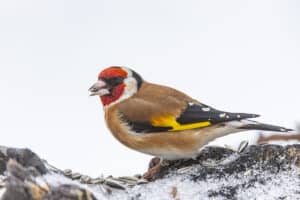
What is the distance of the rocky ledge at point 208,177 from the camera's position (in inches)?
204

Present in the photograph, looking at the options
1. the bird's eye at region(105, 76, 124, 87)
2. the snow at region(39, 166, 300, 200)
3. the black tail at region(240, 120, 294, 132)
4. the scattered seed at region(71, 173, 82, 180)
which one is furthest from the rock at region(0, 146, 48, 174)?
the black tail at region(240, 120, 294, 132)

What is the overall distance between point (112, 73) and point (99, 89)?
18cm

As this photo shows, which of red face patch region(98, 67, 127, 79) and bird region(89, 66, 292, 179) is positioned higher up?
red face patch region(98, 67, 127, 79)

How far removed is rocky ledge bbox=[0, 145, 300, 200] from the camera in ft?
17.0

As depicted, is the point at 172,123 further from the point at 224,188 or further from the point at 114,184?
the point at 224,188

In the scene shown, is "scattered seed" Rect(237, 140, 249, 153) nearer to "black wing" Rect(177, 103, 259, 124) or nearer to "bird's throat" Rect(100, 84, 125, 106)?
"black wing" Rect(177, 103, 259, 124)

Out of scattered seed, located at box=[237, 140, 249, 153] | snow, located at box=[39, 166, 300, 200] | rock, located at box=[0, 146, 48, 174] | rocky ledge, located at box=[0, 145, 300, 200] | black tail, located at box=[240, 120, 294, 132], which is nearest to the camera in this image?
rock, located at box=[0, 146, 48, 174]

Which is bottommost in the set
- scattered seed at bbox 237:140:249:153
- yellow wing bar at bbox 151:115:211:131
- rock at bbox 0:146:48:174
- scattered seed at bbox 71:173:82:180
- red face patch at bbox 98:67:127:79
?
scattered seed at bbox 71:173:82:180

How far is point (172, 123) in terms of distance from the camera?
639cm

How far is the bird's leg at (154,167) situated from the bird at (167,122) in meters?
0.05

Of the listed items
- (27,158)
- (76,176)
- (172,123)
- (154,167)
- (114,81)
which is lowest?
(76,176)

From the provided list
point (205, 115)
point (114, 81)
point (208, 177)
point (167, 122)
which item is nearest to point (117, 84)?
point (114, 81)

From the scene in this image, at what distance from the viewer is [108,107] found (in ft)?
22.2

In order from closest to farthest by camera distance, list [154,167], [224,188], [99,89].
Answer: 1. [224,188]
2. [154,167]
3. [99,89]
